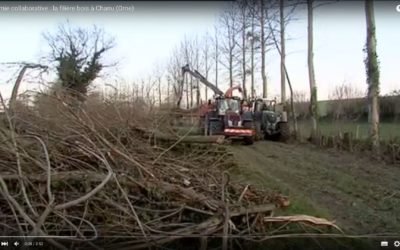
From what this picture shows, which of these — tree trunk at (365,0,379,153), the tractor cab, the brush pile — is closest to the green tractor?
the tractor cab

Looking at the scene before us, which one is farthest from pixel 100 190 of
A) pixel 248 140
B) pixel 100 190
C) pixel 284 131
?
pixel 284 131

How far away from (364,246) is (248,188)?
109 cm

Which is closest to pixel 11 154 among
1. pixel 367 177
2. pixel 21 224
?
pixel 21 224

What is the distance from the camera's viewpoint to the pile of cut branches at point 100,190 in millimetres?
2465

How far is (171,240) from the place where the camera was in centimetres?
250

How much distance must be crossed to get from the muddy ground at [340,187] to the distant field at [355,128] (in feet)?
1.99

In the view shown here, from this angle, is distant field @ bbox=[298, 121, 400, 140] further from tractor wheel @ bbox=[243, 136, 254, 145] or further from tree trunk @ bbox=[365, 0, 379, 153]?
tractor wheel @ bbox=[243, 136, 254, 145]

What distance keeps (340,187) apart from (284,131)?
7362 millimetres

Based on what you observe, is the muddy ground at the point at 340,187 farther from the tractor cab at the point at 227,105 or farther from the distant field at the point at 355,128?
the tractor cab at the point at 227,105

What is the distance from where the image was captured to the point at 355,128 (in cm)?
873

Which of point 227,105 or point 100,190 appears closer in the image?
point 100,190

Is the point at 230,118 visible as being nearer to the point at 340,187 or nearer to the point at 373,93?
the point at 373,93

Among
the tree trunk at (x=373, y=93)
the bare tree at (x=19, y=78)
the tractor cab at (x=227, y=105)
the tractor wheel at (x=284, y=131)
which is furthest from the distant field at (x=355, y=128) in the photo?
the bare tree at (x=19, y=78)

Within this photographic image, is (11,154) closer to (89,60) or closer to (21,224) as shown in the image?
(21,224)
